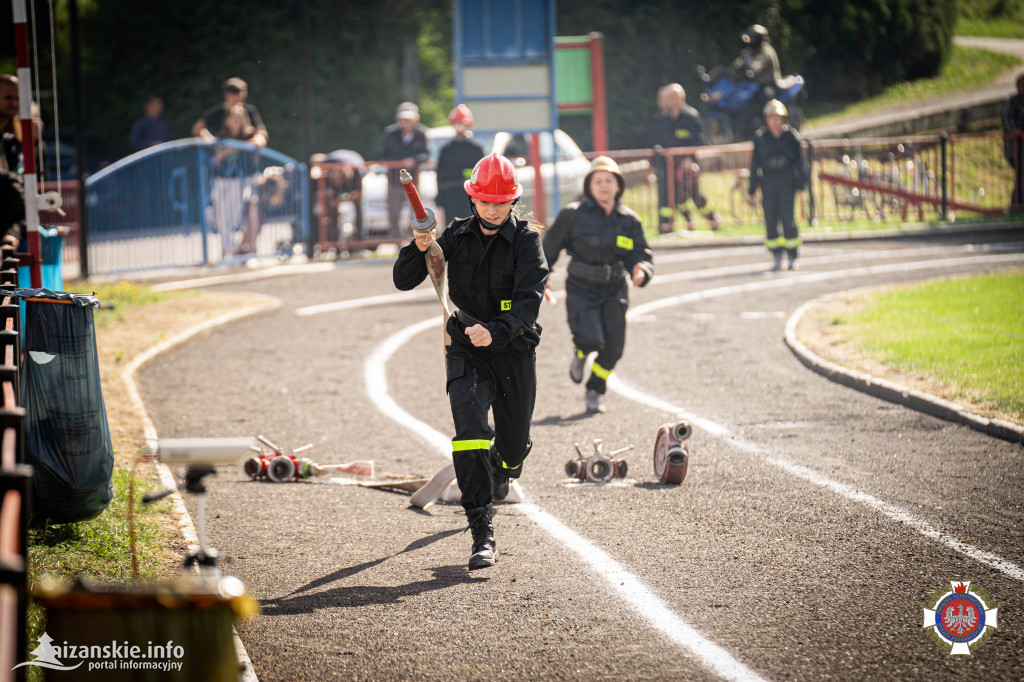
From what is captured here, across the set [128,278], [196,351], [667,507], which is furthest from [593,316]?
[128,278]

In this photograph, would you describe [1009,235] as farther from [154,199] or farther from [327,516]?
[327,516]

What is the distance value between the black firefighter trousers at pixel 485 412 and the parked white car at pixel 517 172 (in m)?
13.4

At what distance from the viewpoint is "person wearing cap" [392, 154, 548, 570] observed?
20.8 feet

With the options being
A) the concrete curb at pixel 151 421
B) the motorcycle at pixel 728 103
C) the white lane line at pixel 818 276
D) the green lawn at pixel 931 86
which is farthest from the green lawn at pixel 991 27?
the concrete curb at pixel 151 421

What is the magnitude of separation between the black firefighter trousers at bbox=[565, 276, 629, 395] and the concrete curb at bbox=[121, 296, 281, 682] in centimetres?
330

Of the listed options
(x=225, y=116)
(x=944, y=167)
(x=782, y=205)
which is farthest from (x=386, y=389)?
(x=944, y=167)

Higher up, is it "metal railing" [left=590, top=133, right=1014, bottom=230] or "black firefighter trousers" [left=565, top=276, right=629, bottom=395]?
"metal railing" [left=590, top=133, right=1014, bottom=230]

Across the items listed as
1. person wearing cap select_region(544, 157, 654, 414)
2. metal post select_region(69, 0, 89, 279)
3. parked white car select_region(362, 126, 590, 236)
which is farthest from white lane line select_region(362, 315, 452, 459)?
parked white car select_region(362, 126, 590, 236)

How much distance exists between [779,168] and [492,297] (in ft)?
38.4

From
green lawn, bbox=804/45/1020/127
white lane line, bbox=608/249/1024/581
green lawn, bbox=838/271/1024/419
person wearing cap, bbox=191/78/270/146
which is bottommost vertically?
white lane line, bbox=608/249/1024/581

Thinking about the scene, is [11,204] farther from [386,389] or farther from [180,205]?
[180,205]

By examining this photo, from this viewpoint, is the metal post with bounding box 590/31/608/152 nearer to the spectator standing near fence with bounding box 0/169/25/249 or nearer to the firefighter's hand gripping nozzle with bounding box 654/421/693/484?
the spectator standing near fence with bounding box 0/169/25/249

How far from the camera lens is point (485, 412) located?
634cm

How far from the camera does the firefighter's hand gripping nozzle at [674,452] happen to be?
7383 millimetres
